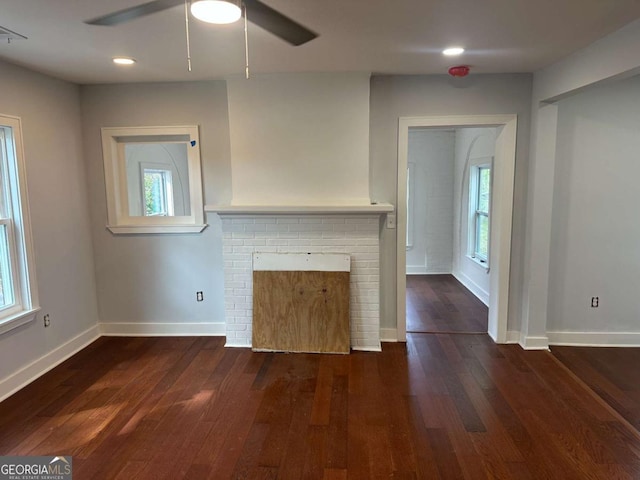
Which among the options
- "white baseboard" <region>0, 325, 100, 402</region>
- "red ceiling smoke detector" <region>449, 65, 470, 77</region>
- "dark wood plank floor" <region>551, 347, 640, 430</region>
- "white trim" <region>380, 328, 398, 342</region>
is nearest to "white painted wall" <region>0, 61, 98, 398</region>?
"white baseboard" <region>0, 325, 100, 402</region>

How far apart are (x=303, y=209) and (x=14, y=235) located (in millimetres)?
2194

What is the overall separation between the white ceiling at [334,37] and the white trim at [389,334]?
2.28 metres

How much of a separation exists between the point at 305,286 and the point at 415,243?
11.3 feet

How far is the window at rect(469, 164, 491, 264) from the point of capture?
5.49m

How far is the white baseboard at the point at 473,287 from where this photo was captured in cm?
514

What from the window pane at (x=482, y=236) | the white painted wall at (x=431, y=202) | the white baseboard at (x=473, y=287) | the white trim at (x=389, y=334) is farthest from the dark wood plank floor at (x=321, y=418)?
the white painted wall at (x=431, y=202)

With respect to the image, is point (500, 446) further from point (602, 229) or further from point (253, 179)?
point (253, 179)

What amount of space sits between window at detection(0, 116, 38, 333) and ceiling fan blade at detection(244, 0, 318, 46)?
2204mm

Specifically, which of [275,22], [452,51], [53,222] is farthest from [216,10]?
[53,222]

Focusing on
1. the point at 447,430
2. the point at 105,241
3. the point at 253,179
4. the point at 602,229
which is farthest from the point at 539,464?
the point at 105,241

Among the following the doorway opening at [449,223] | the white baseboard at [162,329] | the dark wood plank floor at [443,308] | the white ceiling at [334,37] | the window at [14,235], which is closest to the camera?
the white ceiling at [334,37]

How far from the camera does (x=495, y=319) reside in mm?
3861

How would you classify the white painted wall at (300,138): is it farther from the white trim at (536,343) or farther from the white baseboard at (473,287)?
the white baseboard at (473,287)

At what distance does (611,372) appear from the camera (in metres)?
3.28
